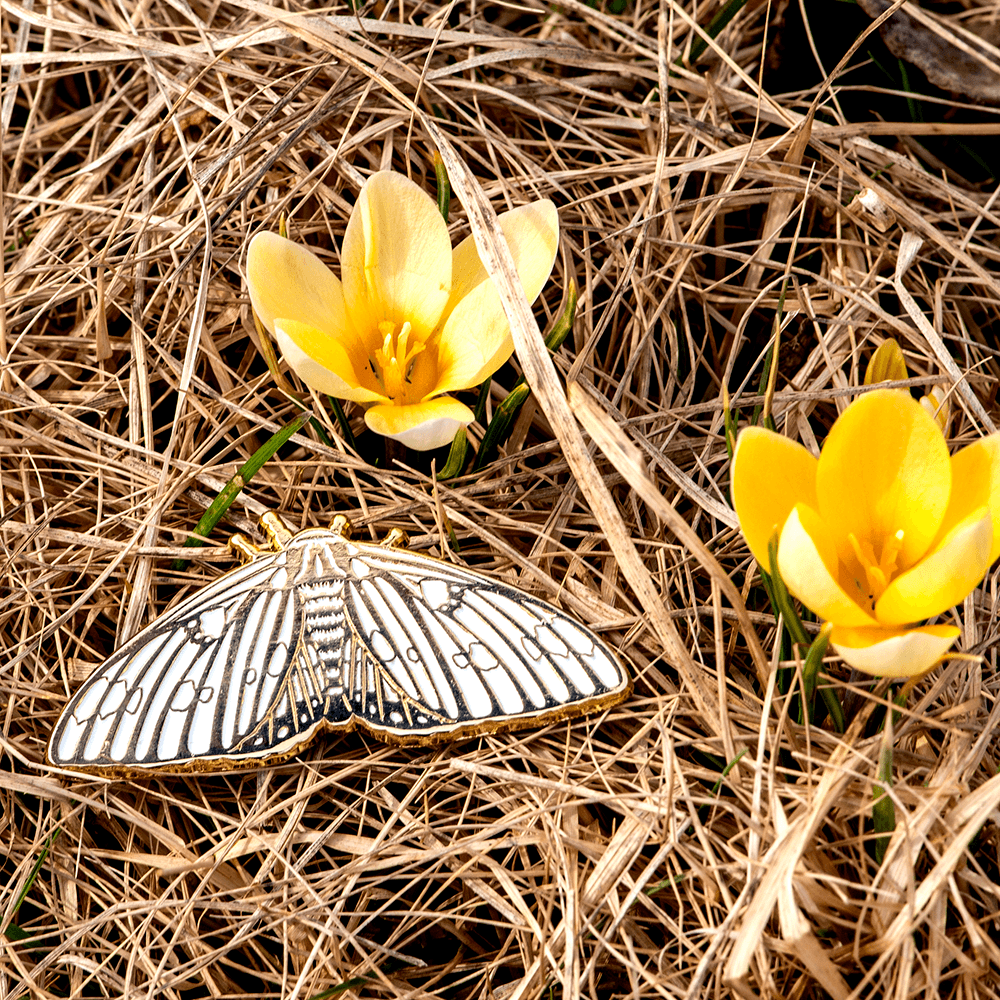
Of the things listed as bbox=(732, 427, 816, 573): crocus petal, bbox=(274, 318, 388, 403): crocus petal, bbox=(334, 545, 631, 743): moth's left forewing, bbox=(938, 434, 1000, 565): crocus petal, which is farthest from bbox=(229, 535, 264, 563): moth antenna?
bbox=(938, 434, 1000, 565): crocus petal

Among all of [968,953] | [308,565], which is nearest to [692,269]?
[308,565]

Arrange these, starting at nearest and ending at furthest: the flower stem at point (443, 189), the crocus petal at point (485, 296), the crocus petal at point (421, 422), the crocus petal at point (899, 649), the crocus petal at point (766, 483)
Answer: the crocus petal at point (899, 649), the crocus petal at point (766, 483), the crocus petal at point (421, 422), the crocus petal at point (485, 296), the flower stem at point (443, 189)

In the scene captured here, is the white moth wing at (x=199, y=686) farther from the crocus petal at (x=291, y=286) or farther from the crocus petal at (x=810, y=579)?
the crocus petal at (x=810, y=579)

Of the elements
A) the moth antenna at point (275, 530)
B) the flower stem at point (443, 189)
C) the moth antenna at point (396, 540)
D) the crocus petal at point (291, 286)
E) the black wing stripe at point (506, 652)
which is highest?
the flower stem at point (443, 189)

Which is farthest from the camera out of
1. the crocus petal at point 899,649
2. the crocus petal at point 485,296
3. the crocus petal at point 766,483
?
the crocus petal at point 485,296

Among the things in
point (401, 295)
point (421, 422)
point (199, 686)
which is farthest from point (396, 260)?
point (199, 686)

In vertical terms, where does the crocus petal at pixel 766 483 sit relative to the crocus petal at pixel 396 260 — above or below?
below

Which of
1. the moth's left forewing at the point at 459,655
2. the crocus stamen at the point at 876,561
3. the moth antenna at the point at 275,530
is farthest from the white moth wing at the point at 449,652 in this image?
the crocus stamen at the point at 876,561

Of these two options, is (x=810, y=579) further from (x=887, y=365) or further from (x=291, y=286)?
(x=291, y=286)

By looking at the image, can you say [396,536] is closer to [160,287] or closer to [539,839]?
[539,839]
